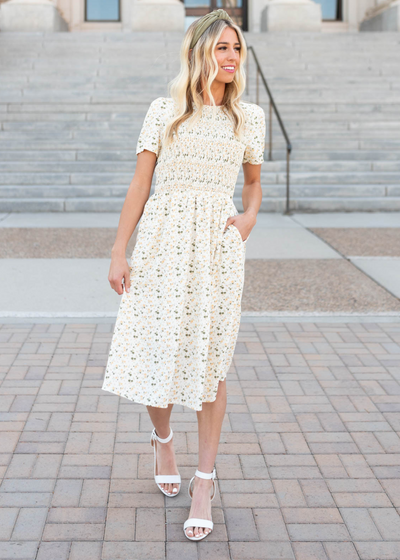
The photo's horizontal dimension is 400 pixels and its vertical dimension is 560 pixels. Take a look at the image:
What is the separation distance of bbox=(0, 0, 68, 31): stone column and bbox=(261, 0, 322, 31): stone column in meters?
5.72

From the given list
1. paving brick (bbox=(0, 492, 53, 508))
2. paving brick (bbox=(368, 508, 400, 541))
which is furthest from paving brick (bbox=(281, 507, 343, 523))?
paving brick (bbox=(0, 492, 53, 508))

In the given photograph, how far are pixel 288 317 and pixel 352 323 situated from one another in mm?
463

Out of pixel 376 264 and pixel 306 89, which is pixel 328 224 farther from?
pixel 306 89

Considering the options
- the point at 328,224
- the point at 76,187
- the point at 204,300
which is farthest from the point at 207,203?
the point at 76,187

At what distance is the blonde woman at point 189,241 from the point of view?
95.9 inches

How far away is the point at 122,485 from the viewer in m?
2.83

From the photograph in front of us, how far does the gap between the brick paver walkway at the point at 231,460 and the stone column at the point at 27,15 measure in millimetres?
15337

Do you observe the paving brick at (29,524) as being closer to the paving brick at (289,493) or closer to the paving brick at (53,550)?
the paving brick at (53,550)

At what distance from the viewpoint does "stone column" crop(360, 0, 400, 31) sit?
18.0 m

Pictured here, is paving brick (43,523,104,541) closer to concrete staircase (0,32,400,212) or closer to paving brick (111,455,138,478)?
paving brick (111,455,138,478)

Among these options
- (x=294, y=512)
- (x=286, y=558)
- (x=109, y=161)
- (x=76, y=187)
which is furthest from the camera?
(x=109, y=161)

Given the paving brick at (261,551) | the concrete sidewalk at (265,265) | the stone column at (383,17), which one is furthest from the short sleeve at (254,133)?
the stone column at (383,17)

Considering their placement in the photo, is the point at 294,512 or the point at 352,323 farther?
the point at 352,323

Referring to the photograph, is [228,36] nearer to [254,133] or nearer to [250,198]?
[254,133]
